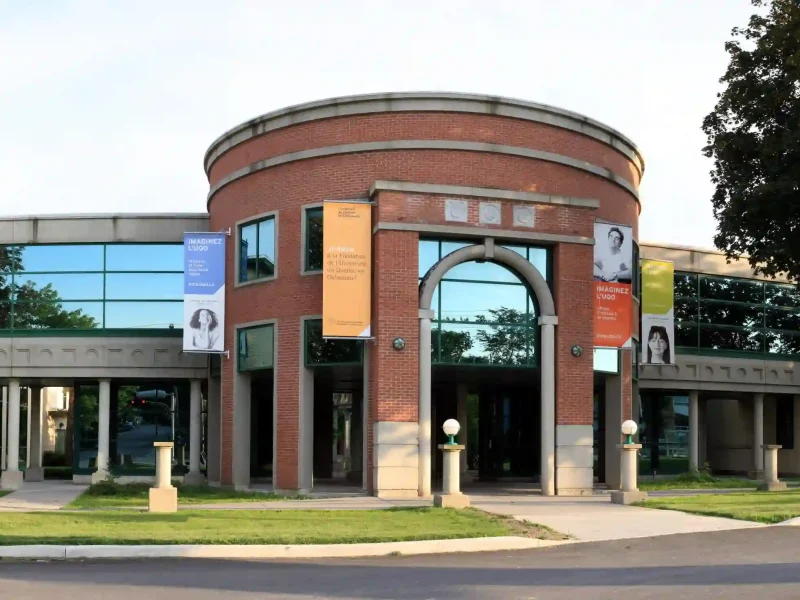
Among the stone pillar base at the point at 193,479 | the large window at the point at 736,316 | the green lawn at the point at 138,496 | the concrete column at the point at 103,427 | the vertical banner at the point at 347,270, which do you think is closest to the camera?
the green lawn at the point at 138,496

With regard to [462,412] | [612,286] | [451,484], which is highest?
[612,286]

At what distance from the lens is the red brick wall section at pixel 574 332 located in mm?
24344

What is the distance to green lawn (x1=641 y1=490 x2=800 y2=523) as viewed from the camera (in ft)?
58.9

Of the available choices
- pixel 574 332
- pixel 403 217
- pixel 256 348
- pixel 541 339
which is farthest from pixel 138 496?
pixel 574 332

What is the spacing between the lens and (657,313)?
3275cm

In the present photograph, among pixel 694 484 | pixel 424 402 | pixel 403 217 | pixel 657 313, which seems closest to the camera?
pixel 424 402

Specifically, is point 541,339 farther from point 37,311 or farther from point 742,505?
point 37,311

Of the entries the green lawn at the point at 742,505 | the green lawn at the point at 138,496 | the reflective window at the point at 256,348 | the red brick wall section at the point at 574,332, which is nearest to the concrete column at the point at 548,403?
the red brick wall section at the point at 574,332

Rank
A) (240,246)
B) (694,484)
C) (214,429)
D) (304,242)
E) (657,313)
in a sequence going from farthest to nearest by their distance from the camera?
(657,313)
(214,429)
(694,484)
(240,246)
(304,242)

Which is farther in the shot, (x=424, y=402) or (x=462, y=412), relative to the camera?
(x=462, y=412)

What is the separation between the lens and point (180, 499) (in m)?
22.9

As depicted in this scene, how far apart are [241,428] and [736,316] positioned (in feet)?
61.8

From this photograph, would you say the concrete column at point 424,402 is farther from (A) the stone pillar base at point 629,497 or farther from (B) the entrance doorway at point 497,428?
(B) the entrance doorway at point 497,428

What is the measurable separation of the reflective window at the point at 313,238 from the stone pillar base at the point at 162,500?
7.60 metres
